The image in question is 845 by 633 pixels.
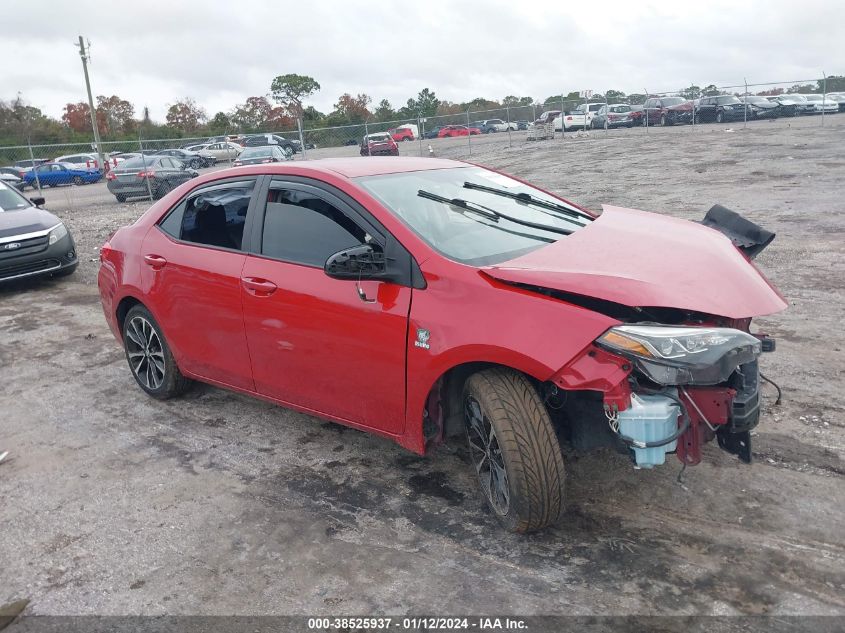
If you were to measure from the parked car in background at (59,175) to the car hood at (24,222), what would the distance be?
18900 millimetres

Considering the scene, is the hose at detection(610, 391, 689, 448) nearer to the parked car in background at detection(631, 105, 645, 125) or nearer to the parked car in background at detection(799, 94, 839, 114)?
the parked car in background at detection(631, 105, 645, 125)

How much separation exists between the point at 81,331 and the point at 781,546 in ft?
22.1

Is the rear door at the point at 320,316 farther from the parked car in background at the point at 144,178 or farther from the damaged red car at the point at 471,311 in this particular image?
the parked car in background at the point at 144,178

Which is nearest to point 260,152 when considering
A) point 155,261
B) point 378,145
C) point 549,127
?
point 378,145

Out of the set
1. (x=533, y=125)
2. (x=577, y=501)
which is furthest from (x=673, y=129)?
(x=577, y=501)

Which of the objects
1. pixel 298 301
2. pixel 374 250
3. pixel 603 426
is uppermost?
pixel 374 250

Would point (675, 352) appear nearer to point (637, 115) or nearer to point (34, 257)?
point (34, 257)

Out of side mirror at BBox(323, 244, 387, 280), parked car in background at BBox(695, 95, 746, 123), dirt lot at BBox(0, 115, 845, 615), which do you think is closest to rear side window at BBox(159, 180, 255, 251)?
side mirror at BBox(323, 244, 387, 280)

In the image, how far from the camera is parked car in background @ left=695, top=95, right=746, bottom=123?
99.1 ft

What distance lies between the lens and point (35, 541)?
11.9 ft

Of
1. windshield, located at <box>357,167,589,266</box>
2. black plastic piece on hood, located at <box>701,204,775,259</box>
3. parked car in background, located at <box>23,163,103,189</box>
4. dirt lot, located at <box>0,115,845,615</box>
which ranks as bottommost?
parked car in background, located at <box>23,163,103,189</box>

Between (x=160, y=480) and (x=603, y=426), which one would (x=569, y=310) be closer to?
(x=603, y=426)

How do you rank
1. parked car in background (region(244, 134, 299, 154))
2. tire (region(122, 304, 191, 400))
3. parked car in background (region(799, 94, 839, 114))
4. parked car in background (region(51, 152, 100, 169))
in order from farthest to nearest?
1. parked car in background (region(244, 134, 299, 154))
2. parked car in background (region(799, 94, 839, 114))
3. parked car in background (region(51, 152, 100, 169))
4. tire (region(122, 304, 191, 400))

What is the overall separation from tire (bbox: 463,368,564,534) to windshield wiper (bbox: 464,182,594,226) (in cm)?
157
